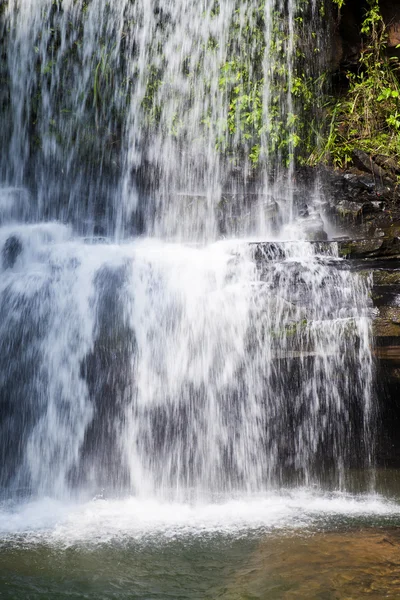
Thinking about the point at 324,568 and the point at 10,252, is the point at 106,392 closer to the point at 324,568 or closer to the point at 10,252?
the point at 10,252

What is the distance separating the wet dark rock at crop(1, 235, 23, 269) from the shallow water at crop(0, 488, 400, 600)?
2.80 m

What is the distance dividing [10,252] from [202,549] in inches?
164

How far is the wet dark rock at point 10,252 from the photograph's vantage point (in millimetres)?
6289

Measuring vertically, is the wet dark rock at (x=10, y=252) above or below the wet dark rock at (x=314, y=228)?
below

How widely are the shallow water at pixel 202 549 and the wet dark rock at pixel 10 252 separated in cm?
280

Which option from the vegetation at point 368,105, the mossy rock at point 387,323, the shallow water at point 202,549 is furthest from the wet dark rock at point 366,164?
the shallow water at point 202,549

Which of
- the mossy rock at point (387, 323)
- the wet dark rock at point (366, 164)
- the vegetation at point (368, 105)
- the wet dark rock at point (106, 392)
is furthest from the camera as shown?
the vegetation at point (368, 105)

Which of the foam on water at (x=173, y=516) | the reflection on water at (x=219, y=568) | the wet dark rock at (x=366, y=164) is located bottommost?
the reflection on water at (x=219, y=568)

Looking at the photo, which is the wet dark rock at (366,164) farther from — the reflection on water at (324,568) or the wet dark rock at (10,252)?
the reflection on water at (324,568)

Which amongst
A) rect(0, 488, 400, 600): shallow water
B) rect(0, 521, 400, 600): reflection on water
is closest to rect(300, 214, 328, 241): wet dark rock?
rect(0, 488, 400, 600): shallow water

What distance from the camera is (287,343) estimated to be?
16.3 feet

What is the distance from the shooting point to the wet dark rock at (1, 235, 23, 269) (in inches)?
248

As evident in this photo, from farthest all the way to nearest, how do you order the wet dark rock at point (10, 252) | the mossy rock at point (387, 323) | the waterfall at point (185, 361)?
the wet dark rock at point (10, 252)
the waterfall at point (185, 361)
the mossy rock at point (387, 323)

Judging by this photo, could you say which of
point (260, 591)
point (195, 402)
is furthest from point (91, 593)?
point (195, 402)
